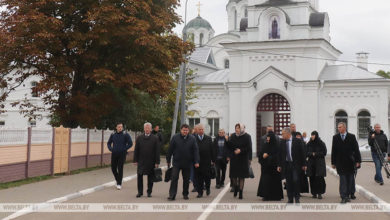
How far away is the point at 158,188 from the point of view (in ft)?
52.5

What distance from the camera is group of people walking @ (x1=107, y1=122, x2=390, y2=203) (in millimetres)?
12547

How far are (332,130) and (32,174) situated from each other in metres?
23.5

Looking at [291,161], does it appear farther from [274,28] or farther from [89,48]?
[274,28]

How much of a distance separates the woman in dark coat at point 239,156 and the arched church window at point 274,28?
2520cm

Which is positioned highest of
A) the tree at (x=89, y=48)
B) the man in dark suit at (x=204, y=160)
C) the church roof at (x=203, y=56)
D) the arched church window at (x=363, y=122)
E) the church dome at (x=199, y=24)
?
the church dome at (x=199, y=24)

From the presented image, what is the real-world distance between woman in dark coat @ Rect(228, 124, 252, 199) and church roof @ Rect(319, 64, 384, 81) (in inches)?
948

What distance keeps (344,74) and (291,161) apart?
2620 centimetres

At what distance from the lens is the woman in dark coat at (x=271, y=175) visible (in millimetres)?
13062

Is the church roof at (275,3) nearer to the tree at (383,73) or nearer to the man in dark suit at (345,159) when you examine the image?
the man in dark suit at (345,159)

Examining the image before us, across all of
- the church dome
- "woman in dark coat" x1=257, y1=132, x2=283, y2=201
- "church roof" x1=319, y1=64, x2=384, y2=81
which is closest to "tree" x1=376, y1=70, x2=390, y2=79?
the church dome

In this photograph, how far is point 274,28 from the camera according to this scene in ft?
125

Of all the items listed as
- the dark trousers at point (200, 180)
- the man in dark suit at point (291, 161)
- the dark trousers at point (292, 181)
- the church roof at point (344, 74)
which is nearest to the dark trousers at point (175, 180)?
the dark trousers at point (200, 180)
